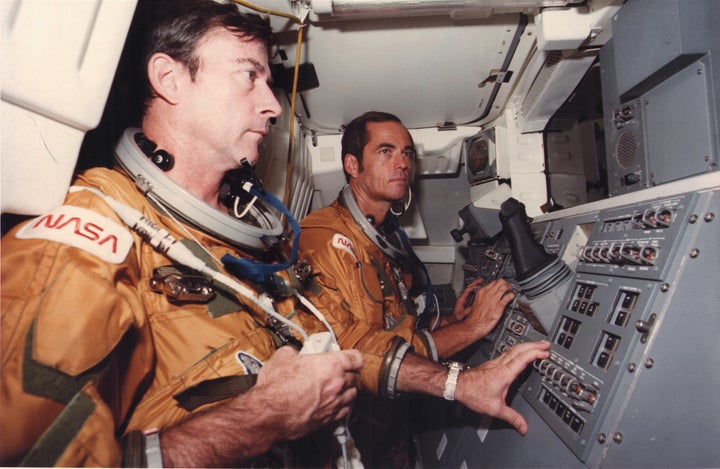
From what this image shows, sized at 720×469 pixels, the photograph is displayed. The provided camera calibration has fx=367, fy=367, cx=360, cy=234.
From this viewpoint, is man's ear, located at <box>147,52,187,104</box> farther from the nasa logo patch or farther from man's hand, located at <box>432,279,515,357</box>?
man's hand, located at <box>432,279,515,357</box>

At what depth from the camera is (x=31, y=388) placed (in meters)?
0.69

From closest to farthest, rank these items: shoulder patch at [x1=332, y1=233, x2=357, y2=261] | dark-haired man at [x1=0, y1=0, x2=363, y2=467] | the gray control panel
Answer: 1. dark-haired man at [x1=0, y1=0, x2=363, y2=467]
2. the gray control panel
3. shoulder patch at [x1=332, y1=233, x2=357, y2=261]

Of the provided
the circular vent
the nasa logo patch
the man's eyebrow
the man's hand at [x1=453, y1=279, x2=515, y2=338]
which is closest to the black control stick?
the man's hand at [x1=453, y1=279, x2=515, y2=338]

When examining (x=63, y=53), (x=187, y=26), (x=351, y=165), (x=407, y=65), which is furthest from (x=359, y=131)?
(x=63, y=53)

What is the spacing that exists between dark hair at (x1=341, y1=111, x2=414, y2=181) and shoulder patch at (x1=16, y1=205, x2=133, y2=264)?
6.43 ft

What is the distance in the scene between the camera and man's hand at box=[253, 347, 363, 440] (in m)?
0.97

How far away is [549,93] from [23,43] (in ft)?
7.66

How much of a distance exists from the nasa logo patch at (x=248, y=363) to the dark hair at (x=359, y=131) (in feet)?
6.18

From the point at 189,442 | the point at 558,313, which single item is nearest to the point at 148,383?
the point at 189,442

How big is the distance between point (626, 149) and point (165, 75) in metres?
1.87

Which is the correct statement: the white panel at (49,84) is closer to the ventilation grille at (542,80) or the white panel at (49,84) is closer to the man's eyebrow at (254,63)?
the man's eyebrow at (254,63)

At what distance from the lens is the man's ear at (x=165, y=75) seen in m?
1.42

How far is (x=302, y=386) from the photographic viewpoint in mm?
989

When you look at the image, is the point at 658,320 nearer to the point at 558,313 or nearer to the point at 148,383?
the point at 558,313
